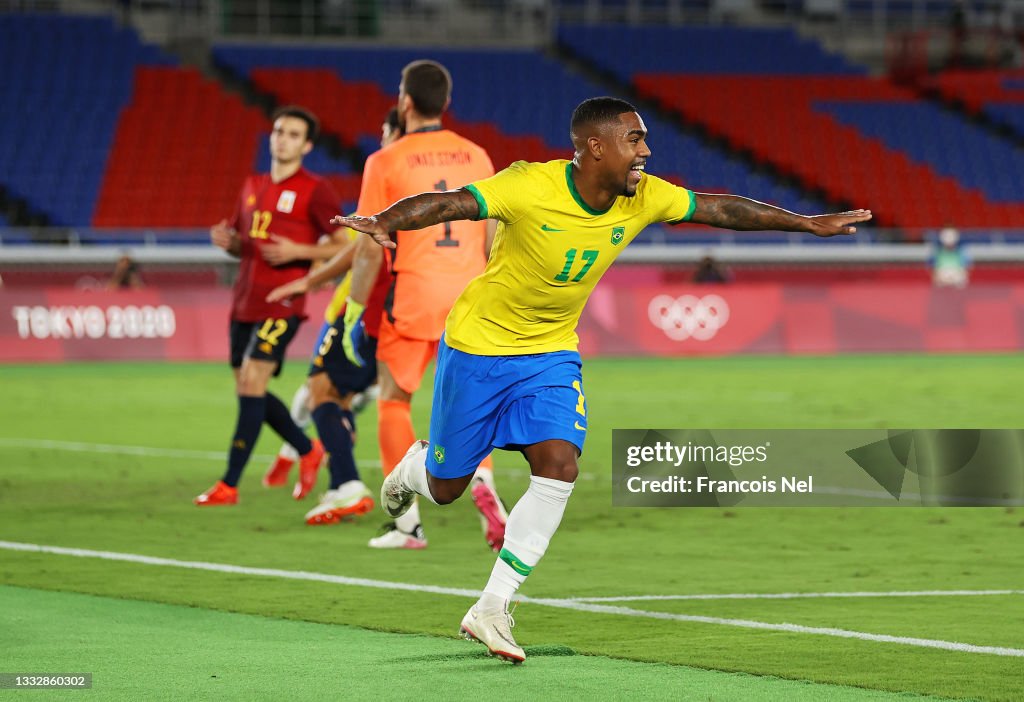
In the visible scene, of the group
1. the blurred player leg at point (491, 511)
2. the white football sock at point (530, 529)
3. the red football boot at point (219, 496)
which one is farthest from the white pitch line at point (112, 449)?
the white football sock at point (530, 529)

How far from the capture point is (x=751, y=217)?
23.3 ft

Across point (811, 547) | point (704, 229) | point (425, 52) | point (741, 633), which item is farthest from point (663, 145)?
point (741, 633)

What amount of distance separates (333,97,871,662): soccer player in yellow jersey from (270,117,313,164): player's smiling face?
14.6 ft

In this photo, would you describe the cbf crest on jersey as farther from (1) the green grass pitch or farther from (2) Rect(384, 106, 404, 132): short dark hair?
(1) the green grass pitch

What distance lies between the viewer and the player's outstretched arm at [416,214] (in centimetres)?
627

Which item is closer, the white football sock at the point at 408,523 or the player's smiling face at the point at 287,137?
the white football sock at the point at 408,523

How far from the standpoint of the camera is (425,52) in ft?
146

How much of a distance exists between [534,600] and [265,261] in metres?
4.17

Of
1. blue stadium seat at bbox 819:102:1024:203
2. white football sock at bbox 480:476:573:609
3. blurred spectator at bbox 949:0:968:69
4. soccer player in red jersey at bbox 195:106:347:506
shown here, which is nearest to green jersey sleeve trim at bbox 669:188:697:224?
white football sock at bbox 480:476:573:609

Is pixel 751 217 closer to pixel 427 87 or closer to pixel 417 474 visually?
pixel 417 474

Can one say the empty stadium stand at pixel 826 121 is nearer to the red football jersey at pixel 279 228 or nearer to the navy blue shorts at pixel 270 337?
the red football jersey at pixel 279 228

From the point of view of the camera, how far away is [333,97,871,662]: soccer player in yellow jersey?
6676 mm

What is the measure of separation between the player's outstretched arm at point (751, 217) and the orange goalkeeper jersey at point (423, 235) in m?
2.53

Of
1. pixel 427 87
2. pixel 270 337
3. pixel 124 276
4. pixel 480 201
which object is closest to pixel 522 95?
pixel 124 276
